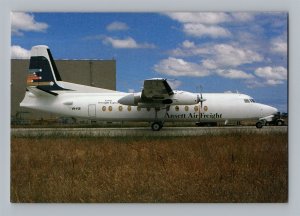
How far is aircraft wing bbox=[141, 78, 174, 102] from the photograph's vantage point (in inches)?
208

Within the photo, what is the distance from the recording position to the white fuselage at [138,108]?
569cm

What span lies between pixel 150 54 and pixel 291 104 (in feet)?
5.12

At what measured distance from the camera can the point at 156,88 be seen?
624 cm

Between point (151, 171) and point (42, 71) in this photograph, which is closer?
point (151, 171)

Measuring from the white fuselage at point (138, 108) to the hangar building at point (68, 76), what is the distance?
0.17m

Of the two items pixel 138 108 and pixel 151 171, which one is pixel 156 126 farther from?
pixel 138 108

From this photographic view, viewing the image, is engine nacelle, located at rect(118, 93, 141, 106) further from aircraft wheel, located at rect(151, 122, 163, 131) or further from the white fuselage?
aircraft wheel, located at rect(151, 122, 163, 131)

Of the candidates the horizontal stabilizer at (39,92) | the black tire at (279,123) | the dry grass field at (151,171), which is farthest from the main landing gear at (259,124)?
the horizontal stabilizer at (39,92)

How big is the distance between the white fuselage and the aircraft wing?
0.30m

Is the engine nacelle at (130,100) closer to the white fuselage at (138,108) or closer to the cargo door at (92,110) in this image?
the white fuselage at (138,108)

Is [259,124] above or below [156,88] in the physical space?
below

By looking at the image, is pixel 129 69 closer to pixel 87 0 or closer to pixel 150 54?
pixel 150 54

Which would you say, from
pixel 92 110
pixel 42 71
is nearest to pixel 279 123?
pixel 42 71

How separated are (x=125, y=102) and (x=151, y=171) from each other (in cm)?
239
